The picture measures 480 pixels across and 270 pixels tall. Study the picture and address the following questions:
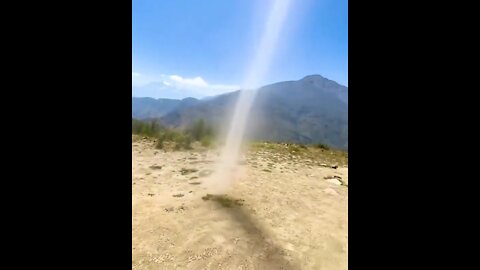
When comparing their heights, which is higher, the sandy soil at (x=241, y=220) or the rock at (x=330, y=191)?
the rock at (x=330, y=191)

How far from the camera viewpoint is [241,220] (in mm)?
4359

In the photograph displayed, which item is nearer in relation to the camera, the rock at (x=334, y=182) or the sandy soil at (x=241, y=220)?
the sandy soil at (x=241, y=220)

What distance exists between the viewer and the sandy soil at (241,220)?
3.39 m

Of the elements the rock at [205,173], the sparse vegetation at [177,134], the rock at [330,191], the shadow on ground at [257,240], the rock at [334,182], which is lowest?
the shadow on ground at [257,240]

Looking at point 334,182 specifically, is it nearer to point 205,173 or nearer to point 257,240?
point 205,173

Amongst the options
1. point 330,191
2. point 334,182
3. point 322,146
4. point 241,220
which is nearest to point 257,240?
point 241,220

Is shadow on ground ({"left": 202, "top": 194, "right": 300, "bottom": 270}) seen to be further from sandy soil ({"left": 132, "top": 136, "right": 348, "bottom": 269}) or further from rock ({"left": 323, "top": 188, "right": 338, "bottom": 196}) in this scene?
rock ({"left": 323, "top": 188, "right": 338, "bottom": 196})

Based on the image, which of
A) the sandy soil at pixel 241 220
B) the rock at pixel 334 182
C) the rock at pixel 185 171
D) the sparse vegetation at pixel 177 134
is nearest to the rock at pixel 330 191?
the sandy soil at pixel 241 220

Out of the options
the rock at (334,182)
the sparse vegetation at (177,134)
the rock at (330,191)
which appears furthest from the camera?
the sparse vegetation at (177,134)

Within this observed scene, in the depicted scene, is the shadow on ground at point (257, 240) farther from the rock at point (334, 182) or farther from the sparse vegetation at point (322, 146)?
the sparse vegetation at point (322, 146)
